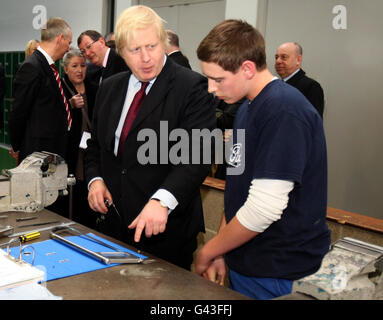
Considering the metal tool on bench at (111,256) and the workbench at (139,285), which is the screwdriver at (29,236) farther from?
the workbench at (139,285)

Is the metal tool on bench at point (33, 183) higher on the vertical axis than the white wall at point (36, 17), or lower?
lower

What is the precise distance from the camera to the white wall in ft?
19.9

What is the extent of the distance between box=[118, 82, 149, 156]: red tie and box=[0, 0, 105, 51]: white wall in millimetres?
4525

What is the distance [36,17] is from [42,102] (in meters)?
4.62

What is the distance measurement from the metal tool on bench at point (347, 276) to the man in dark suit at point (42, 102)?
2.28m

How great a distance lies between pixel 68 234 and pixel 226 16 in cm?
345

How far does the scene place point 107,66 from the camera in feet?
11.5

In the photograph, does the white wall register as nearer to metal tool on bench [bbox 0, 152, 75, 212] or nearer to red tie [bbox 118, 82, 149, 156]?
metal tool on bench [bbox 0, 152, 75, 212]

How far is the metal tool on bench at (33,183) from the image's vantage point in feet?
6.12

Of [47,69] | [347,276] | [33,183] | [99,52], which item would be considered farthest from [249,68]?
[99,52]

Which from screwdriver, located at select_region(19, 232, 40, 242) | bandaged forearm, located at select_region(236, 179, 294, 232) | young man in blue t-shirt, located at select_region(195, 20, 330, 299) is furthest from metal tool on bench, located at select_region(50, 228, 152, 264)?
bandaged forearm, located at select_region(236, 179, 294, 232)

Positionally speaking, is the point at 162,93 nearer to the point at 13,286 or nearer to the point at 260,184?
the point at 260,184

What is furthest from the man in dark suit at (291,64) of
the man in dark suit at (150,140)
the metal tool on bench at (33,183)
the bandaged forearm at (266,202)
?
the bandaged forearm at (266,202)
